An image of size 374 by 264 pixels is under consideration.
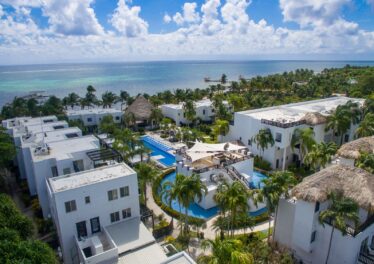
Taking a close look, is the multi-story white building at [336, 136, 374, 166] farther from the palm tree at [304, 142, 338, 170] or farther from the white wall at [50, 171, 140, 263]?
the white wall at [50, 171, 140, 263]

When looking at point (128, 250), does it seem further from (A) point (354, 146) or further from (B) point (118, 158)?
(A) point (354, 146)

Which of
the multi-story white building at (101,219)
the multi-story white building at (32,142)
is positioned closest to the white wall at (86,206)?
the multi-story white building at (101,219)

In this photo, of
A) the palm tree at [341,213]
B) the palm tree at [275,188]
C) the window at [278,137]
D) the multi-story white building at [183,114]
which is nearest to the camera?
the palm tree at [341,213]

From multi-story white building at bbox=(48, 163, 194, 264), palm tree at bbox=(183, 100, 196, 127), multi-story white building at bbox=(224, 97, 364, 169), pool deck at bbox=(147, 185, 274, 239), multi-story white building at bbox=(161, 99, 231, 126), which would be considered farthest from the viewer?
multi-story white building at bbox=(161, 99, 231, 126)

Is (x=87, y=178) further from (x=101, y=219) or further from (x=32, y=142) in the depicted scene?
(x=32, y=142)

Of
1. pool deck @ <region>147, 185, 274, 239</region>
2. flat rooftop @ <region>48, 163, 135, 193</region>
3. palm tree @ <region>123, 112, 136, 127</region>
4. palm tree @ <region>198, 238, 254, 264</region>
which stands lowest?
pool deck @ <region>147, 185, 274, 239</region>

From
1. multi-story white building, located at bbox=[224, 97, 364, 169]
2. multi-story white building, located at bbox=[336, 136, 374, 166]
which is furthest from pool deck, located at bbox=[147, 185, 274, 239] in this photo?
multi-story white building, located at bbox=[224, 97, 364, 169]

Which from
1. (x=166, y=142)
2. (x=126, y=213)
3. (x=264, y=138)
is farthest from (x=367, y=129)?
(x=126, y=213)

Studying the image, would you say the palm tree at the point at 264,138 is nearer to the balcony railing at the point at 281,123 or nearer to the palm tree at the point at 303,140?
the balcony railing at the point at 281,123
